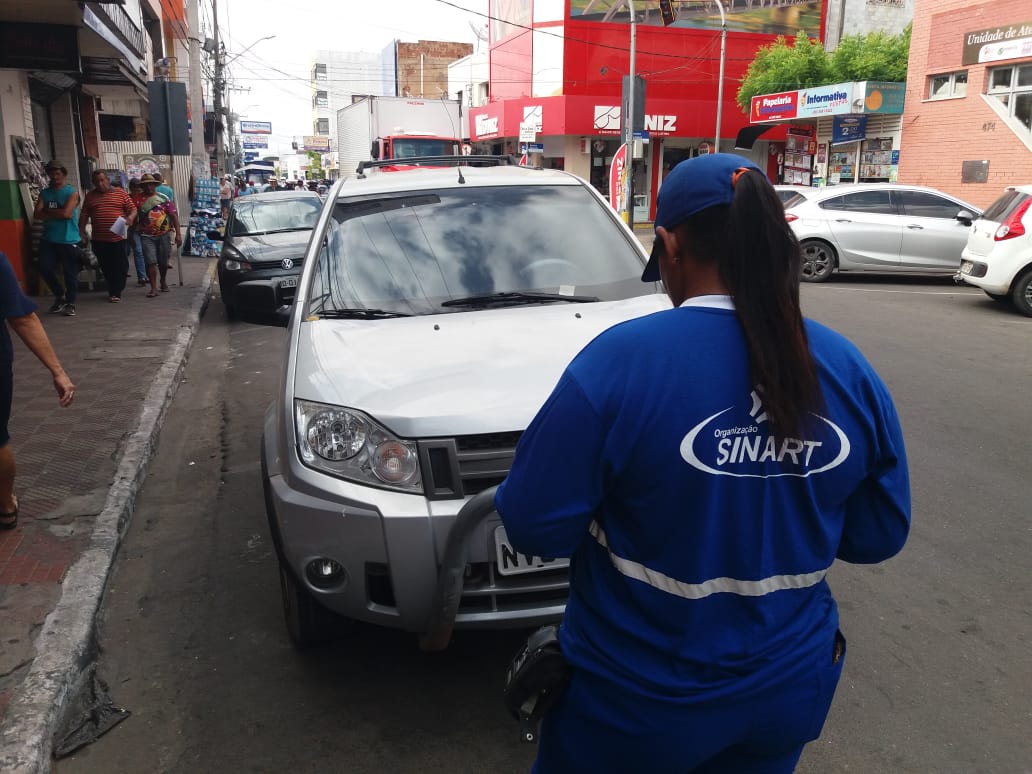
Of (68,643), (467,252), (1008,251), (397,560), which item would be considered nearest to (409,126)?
(1008,251)

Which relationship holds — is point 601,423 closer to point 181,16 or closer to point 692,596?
point 692,596

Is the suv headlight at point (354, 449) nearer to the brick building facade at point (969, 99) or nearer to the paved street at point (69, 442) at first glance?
the paved street at point (69, 442)

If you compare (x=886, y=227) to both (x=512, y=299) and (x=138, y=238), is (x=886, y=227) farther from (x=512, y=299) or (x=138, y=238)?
(x=512, y=299)

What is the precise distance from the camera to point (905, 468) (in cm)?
173

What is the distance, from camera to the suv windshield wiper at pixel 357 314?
12.9 ft

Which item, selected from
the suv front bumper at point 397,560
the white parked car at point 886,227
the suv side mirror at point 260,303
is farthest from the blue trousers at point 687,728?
the white parked car at point 886,227

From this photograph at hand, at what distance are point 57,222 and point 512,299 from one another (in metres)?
9.44

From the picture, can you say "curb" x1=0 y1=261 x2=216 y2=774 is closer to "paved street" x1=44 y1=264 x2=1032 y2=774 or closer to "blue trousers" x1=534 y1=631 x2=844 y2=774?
"paved street" x1=44 y1=264 x2=1032 y2=774

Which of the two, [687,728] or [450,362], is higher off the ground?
[450,362]

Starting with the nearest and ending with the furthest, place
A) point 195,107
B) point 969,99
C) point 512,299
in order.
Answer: point 512,299, point 969,99, point 195,107

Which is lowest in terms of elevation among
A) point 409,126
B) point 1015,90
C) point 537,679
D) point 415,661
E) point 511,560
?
point 415,661

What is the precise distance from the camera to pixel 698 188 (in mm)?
1585

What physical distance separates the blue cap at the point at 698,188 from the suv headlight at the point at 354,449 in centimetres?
160

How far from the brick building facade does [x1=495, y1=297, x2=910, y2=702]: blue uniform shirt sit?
68.1 ft
